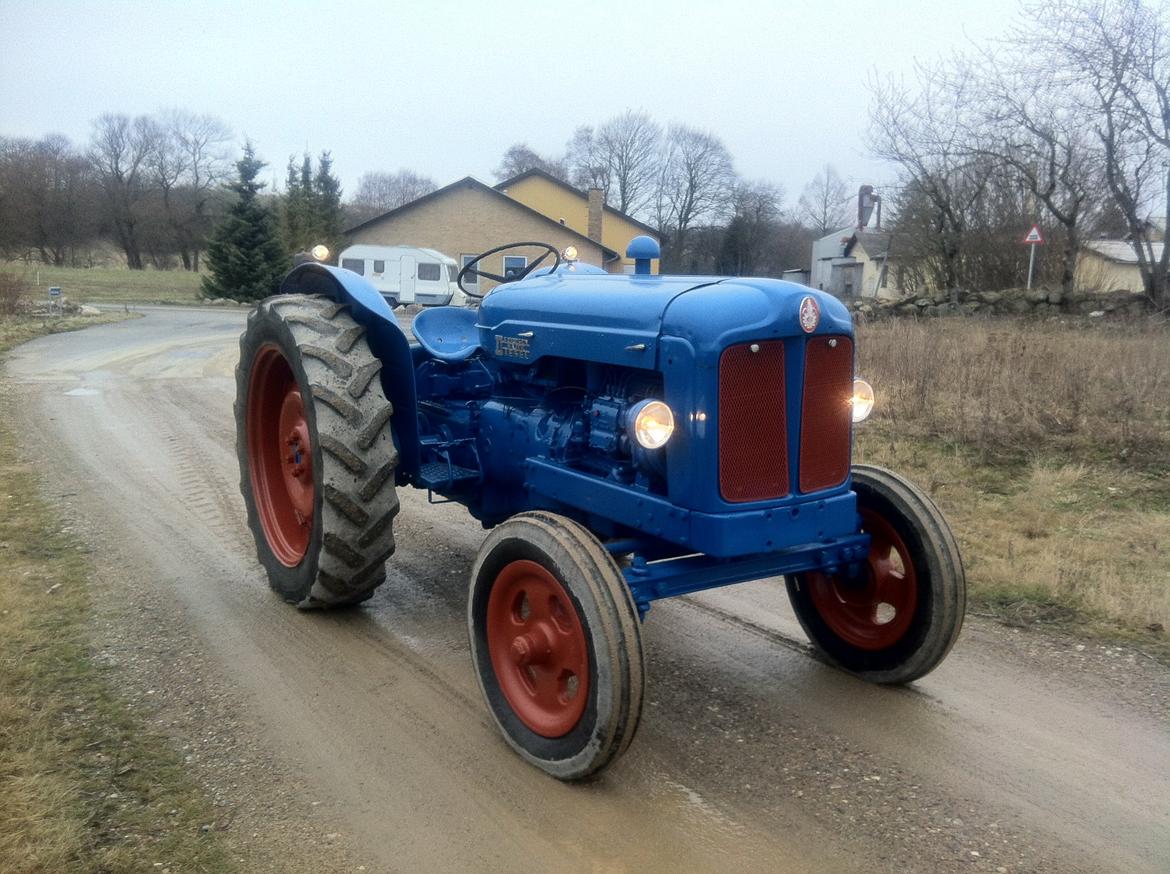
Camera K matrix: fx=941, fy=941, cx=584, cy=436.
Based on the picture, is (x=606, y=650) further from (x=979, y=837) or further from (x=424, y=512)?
(x=424, y=512)

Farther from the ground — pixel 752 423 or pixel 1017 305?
pixel 1017 305

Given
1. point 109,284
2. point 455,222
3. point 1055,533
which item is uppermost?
point 455,222

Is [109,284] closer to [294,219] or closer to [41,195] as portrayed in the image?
[294,219]

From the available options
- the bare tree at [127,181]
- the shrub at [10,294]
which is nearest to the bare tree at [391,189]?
the bare tree at [127,181]

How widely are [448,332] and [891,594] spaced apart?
2641 millimetres

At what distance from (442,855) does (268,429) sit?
10.1ft

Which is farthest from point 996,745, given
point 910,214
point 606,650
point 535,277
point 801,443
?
point 910,214

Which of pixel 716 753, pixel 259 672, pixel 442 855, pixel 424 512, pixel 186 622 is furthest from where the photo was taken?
pixel 424 512

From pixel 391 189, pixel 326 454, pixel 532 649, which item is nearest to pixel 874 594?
pixel 532 649

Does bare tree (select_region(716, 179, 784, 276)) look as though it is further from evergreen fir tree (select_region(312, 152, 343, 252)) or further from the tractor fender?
the tractor fender

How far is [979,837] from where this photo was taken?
2812 mm

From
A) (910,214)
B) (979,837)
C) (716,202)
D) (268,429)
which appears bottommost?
(979,837)

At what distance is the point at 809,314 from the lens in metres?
3.23

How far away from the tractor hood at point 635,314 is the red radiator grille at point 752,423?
0.08m
